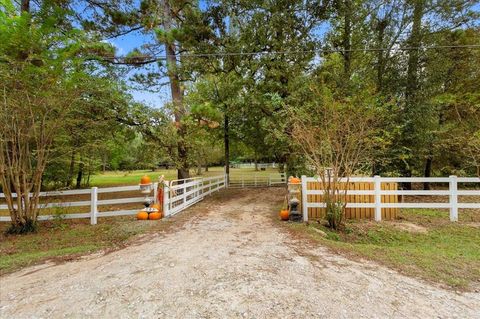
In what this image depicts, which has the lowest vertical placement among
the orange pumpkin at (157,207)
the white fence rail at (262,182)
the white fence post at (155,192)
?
the white fence rail at (262,182)

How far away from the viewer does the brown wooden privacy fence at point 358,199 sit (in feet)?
22.2

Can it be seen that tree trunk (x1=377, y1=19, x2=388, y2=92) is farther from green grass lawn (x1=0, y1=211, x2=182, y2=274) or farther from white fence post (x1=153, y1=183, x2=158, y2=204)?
green grass lawn (x1=0, y1=211, x2=182, y2=274)

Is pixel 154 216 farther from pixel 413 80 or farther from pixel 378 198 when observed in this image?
pixel 413 80

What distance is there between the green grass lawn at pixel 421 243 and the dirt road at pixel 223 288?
0.43 m

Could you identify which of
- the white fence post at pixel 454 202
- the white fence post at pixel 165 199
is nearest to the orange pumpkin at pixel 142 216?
the white fence post at pixel 165 199

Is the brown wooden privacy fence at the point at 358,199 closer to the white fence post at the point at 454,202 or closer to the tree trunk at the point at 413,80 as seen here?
the white fence post at the point at 454,202

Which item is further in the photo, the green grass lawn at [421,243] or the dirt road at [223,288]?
the green grass lawn at [421,243]

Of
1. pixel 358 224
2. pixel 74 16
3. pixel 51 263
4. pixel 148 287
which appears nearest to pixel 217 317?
pixel 148 287

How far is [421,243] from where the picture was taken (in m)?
5.21

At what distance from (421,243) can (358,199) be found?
185 cm

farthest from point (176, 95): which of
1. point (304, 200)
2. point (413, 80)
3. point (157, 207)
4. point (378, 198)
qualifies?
point (413, 80)

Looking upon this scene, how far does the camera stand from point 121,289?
9.82 ft

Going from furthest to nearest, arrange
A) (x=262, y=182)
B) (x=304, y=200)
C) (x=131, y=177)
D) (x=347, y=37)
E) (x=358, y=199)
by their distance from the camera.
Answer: (x=131, y=177), (x=262, y=182), (x=347, y=37), (x=358, y=199), (x=304, y=200)

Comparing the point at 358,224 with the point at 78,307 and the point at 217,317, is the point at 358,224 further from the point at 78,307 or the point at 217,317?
the point at 78,307
